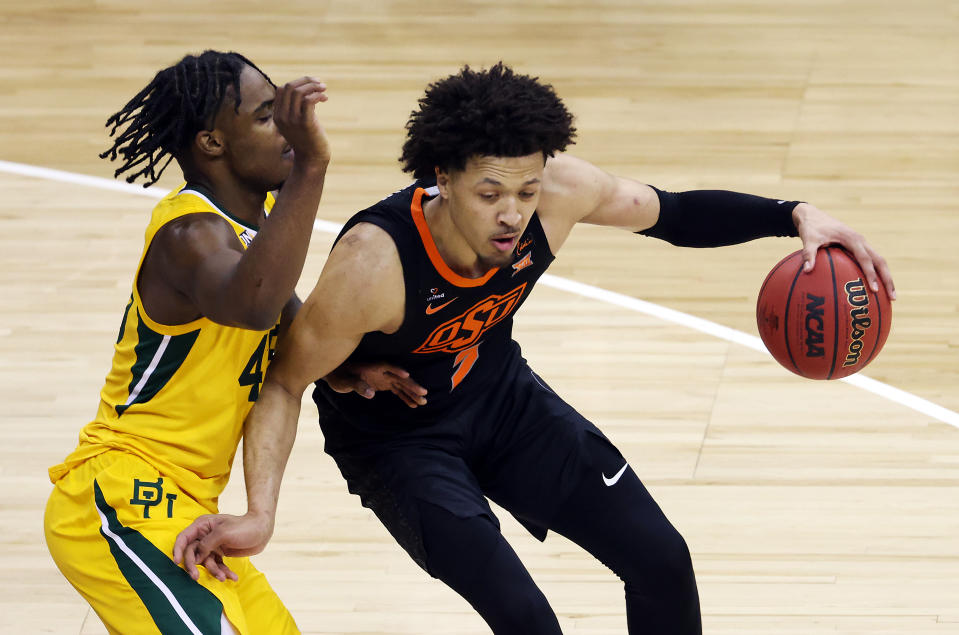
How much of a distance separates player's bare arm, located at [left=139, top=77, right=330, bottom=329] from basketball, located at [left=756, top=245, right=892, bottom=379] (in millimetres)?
1403

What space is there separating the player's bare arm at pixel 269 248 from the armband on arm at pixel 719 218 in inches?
48.2

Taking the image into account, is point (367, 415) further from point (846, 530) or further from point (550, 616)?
point (846, 530)

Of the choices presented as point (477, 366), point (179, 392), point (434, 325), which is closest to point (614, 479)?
point (477, 366)

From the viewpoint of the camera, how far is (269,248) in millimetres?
2461

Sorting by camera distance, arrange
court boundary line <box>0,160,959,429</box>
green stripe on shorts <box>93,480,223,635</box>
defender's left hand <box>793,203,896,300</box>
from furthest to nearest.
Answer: court boundary line <box>0,160,959,429</box> < defender's left hand <box>793,203,896,300</box> < green stripe on shorts <box>93,480,223,635</box>

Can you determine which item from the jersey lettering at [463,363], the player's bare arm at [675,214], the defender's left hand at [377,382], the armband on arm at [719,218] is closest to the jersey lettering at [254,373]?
the defender's left hand at [377,382]

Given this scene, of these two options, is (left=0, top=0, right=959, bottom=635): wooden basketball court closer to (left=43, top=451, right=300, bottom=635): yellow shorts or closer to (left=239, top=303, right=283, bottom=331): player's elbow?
(left=43, top=451, right=300, bottom=635): yellow shorts

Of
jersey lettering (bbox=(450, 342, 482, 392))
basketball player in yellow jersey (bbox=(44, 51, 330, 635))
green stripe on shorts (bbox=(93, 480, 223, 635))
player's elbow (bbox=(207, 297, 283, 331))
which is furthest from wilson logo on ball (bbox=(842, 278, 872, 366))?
green stripe on shorts (bbox=(93, 480, 223, 635))

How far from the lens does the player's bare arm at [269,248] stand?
8.05 ft

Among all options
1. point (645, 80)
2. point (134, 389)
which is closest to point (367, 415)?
point (134, 389)

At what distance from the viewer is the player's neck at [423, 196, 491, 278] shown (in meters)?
3.05

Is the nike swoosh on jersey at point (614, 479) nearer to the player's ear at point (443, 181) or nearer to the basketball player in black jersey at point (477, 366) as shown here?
the basketball player in black jersey at point (477, 366)

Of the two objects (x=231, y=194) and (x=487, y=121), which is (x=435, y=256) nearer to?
(x=487, y=121)

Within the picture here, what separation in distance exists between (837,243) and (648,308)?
7.67 feet
